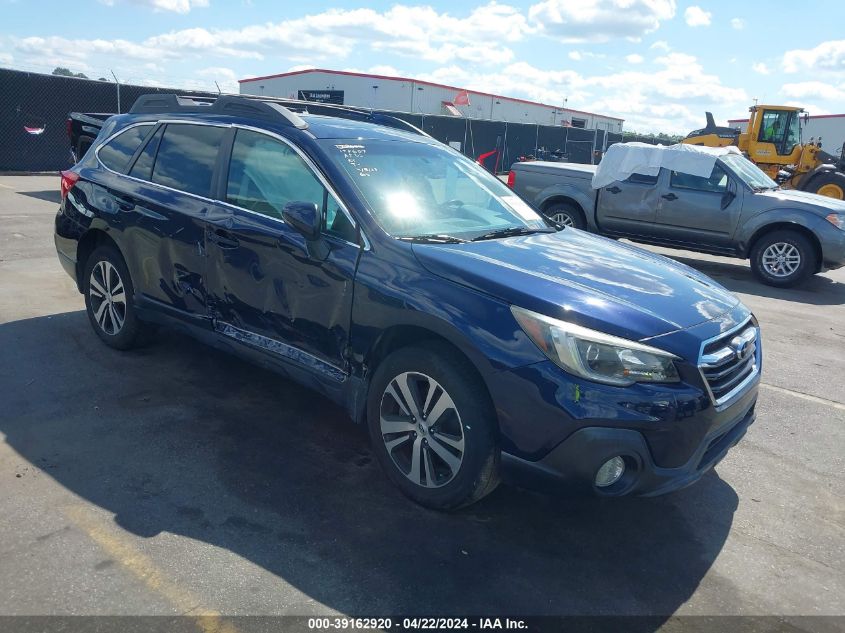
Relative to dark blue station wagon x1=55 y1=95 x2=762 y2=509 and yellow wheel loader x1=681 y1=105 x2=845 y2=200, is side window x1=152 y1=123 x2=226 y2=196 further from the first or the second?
yellow wheel loader x1=681 y1=105 x2=845 y2=200

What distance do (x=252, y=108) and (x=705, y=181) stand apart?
8.18m

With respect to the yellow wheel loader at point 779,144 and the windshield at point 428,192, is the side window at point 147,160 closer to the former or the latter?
the windshield at point 428,192

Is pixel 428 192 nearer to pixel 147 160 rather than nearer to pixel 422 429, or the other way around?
pixel 422 429

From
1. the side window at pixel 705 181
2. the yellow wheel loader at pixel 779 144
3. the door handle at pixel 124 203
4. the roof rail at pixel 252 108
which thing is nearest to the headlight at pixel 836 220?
the side window at pixel 705 181

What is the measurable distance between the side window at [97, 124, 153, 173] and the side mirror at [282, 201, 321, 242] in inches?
81.5

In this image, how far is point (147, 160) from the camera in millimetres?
5000

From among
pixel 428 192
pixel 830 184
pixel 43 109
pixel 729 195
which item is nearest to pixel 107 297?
pixel 428 192

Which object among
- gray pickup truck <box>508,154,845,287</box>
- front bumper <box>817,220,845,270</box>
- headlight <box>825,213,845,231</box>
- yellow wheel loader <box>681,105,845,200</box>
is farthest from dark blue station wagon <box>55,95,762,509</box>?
yellow wheel loader <box>681,105,845,200</box>

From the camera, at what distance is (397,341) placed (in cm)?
356

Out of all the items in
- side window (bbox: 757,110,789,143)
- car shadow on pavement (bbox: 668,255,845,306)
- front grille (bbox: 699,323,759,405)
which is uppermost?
side window (bbox: 757,110,789,143)

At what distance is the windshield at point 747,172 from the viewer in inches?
412

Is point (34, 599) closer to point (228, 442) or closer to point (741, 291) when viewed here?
point (228, 442)

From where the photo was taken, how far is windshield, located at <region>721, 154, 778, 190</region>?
412 inches

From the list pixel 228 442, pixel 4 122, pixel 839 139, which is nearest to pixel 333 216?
pixel 228 442
